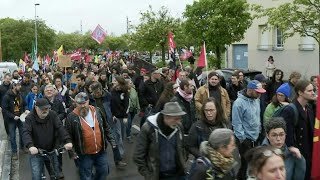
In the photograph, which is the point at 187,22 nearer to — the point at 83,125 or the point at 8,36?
the point at 83,125

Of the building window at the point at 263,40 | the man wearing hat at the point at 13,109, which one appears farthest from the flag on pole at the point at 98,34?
the man wearing hat at the point at 13,109

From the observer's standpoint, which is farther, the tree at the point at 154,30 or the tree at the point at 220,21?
the tree at the point at 154,30

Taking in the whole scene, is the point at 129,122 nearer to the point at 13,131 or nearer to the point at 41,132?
the point at 13,131

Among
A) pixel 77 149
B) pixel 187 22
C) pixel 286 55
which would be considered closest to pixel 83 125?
pixel 77 149

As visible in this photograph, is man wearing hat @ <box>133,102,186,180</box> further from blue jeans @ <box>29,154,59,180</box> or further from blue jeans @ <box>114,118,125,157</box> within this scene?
blue jeans @ <box>114,118,125,157</box>

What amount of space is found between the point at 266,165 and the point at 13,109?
8.12 meters

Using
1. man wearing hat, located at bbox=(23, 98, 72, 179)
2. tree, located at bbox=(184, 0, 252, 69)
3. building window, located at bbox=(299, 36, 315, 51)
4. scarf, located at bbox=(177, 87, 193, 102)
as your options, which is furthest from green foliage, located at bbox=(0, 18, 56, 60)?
man wearing hat, located at bbox=(23, 98, 72, 179)

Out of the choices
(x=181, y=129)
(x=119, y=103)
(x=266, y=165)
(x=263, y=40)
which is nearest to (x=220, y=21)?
(x=263, y=40)

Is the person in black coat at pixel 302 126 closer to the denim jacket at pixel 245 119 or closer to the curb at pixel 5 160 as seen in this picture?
the denim jacket at pixel 245 119

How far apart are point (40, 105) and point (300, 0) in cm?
1501

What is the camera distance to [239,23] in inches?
1021

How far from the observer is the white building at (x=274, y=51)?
Answer: 2806 cm

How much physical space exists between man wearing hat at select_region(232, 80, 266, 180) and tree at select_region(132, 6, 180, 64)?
2410cm

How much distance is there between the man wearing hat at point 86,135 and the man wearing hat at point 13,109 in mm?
3778
